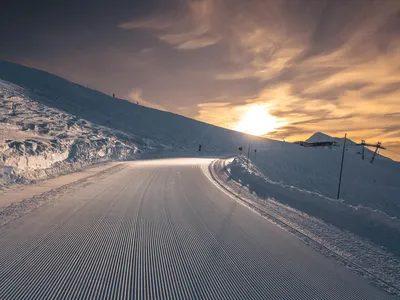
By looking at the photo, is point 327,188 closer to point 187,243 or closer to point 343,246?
point 343,246

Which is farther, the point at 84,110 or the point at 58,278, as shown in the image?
the point at 84,110

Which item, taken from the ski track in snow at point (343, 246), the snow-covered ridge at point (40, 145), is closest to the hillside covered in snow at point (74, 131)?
the snow-covered ridge at point (40, 145)

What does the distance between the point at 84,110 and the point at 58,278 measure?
241 ft

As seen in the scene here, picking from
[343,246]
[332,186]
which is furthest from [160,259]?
[332,186]

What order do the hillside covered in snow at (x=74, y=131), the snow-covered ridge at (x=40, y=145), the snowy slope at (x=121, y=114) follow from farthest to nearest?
the snowy slope at (x=121, y=114) < the hillside covered in snow at (x=74, y=131) < the snow-covered ridge at (x=40, y=145)

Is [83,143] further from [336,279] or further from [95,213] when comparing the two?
[336,279]

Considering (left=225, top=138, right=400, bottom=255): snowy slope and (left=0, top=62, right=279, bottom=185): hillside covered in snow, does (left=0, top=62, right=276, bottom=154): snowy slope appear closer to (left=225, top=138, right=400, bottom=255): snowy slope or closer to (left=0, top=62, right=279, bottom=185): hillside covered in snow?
(left=0, top=62, right=279, bottom=185): hillside covered in snow

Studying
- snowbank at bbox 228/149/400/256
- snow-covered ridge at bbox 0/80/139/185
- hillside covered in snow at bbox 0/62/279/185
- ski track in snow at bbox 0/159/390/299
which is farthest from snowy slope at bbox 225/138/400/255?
snow-covered ridge at bbox 0/80/139/185

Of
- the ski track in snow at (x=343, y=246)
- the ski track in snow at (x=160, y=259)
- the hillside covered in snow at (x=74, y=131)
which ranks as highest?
the hillside covered in snow at (x=74, y=131)

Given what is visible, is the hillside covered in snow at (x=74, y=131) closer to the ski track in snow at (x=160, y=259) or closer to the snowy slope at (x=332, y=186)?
the ski track in snow at (x=160, y=259)

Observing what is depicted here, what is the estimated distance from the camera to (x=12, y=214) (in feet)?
24.7

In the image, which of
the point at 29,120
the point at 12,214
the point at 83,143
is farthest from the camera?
the point at 29,120

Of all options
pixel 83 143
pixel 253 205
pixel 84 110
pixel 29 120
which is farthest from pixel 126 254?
pixel 84 110

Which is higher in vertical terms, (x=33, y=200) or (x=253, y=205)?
(x=253, y=205)
